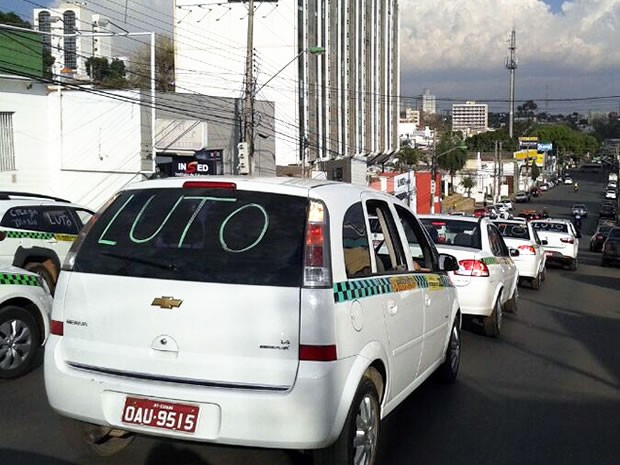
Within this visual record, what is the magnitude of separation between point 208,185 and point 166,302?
835 mm

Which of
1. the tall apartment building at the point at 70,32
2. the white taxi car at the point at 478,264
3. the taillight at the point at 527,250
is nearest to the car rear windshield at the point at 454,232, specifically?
the white taxi car at the point at 478,264

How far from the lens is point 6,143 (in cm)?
2723

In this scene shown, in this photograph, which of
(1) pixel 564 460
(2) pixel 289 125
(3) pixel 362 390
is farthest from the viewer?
(2) pixel 289 125

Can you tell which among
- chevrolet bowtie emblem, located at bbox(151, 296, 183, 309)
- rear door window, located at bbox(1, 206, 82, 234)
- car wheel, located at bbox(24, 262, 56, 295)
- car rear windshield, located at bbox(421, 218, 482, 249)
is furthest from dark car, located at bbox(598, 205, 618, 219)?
chevrolet bowtie emblem, located at bbox(151, 296, 183, 309)

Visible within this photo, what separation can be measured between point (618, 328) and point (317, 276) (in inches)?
360

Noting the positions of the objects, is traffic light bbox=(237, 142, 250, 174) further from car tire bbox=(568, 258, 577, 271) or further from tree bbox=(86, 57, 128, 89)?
tree bbox=(86, 57, 128, 89)

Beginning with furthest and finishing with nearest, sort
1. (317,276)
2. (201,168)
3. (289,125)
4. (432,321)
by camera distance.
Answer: (289,125) → (201,168) → (432,321) → (317,276)

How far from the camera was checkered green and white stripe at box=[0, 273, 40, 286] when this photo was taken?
24.0 ft

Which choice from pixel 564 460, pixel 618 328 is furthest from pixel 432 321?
pixel 618 328

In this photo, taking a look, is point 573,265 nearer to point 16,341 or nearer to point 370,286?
point 16,341

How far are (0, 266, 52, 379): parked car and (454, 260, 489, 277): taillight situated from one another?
5169mm

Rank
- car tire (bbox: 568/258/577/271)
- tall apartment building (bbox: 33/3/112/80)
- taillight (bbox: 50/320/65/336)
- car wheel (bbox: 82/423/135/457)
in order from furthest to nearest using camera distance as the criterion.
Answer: tall apartment building (bbox: 33/3/112/80), car tire (bbox: 568/258/577/271), car wheel (bbox: 82/423/135/457), taillight (bbox: 50/320/65/336)

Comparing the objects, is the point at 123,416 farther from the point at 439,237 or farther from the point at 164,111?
the point at 164,111

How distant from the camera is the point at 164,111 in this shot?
34.1m
